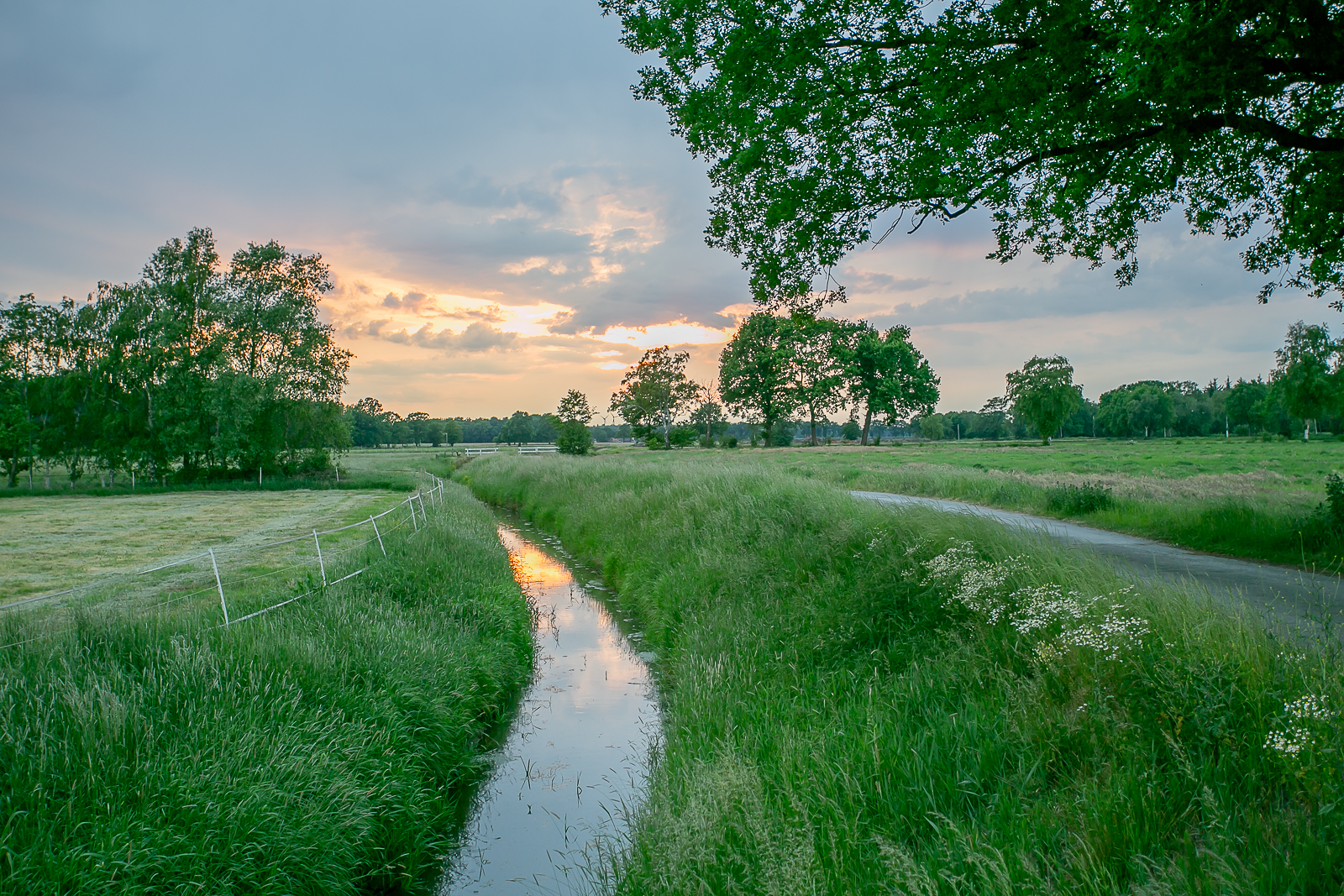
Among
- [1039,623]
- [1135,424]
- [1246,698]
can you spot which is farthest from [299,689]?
[1135,424]

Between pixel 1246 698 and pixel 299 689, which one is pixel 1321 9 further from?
pixel 299 689

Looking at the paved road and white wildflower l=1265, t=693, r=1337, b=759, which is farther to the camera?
the paved road

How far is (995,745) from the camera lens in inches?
178

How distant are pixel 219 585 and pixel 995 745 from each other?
25.2 feet

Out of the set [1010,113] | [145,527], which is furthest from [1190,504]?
[145,527]

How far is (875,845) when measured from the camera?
414cm

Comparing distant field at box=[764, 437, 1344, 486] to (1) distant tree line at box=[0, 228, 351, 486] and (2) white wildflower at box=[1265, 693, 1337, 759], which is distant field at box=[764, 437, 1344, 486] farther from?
(1) distant tree line at box=[0, 228, 351, 486]

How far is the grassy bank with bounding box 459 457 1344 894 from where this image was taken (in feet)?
10.6

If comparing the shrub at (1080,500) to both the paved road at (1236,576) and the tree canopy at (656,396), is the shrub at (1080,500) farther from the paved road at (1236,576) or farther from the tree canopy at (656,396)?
the tree canopy at (656,396)

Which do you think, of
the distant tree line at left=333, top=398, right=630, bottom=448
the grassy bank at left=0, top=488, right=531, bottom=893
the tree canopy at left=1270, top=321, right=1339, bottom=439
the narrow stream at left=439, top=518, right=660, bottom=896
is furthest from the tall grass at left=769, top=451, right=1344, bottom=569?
the distant tree line at left=333, top=398, right=630, bottom=448

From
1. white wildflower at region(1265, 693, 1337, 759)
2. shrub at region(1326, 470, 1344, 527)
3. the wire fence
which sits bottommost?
the wire fence

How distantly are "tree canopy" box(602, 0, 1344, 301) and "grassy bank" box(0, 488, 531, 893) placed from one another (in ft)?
25.2

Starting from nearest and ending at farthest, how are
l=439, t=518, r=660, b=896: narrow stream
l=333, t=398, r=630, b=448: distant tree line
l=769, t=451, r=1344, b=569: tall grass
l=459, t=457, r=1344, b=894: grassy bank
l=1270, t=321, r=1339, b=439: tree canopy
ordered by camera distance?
l=459, t=457, r=1344, b=894: grassy bank → l=439, t=518, r=660, b=896: narrow stream → l=769, t=451, r=1344, b=569: tall grass → l=1270, t=321, r=1339, b=439: tree canopy → l=333, t=398, r=630, b=448: distant tree line

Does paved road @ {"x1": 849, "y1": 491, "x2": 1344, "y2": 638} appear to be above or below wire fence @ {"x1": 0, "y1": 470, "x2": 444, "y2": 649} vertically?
above
